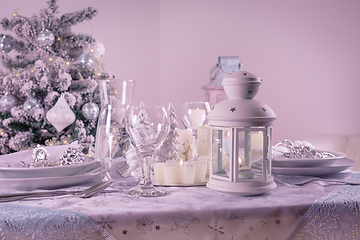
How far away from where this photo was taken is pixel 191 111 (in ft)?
3.24

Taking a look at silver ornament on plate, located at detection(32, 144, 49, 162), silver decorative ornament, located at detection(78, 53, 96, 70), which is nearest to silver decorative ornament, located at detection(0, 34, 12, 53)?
silver decorative ornament, located at detection(78, 53, 96, 70)

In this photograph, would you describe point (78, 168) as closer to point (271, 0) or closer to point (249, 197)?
point (249, 197)

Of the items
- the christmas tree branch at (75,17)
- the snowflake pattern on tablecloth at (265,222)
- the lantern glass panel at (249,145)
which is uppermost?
the christmas tree branch at (75,17)

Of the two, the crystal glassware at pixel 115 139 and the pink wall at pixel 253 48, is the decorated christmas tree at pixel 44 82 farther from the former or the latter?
the crystal glassware at pixel 115 139

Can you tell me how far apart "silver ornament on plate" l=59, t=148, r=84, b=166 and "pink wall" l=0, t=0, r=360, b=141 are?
9.19 ft

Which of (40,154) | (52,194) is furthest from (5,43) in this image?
(52,194)

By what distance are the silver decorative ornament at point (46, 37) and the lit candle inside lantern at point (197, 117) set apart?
1.78 m

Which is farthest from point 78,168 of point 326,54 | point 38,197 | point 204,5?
point 204,5

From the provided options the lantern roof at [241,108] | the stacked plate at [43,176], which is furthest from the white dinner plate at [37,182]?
the lantern roof at [241,108]

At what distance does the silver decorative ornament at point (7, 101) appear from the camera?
2.45 metres

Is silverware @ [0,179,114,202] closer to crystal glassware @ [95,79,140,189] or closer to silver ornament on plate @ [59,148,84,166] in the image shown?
crystal glassware @ [95,79,140,189]

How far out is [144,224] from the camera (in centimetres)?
60

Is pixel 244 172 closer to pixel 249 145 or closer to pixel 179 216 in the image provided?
pixel 249 145

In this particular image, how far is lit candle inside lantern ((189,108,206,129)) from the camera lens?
38.7 inches
